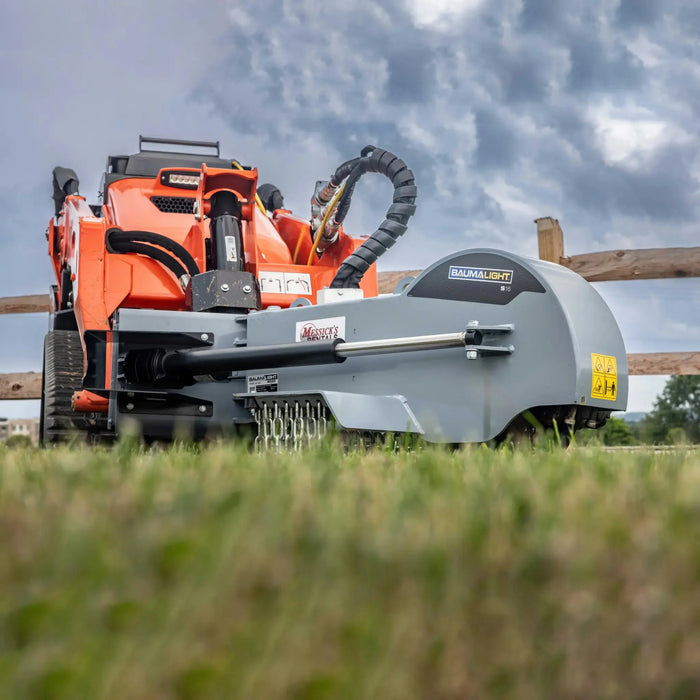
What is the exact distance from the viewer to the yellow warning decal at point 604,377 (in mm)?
3732

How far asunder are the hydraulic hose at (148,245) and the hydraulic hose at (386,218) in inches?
37.2

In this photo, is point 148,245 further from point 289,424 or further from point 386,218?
point 289,424

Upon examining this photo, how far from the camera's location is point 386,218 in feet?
16.9

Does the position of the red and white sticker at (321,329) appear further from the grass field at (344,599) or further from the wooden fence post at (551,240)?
the wooden fence post at (551,240)

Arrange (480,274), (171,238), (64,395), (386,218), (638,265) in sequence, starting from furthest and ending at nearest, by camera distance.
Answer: (638,265)
(64,395)
(171,238)
(386,218)
(480,274)

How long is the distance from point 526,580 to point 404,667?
0.70 ft

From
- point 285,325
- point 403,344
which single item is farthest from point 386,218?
point 403,344

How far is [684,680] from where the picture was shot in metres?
1.00

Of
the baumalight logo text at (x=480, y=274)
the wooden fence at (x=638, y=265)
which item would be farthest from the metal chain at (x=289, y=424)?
the wooden fence at (x=638, y=265)

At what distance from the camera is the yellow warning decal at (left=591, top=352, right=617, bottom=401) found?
12.2 feet

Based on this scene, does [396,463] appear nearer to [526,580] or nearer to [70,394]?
[526,580]

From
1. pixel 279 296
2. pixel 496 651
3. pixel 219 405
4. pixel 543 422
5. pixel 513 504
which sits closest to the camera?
pixel 496 651

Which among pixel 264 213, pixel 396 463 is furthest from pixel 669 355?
pixel 396 463

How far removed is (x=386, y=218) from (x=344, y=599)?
14.1ft
